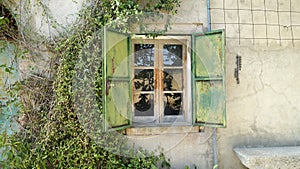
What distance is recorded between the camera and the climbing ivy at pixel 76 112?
11.7ft

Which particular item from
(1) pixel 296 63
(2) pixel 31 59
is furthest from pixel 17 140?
(1) pixel 296 63

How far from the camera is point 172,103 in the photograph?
412cm

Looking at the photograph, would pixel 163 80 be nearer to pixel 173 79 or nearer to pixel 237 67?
pixel 173 79

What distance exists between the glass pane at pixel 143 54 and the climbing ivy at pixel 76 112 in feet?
1.30

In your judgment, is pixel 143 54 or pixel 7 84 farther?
pixel 143 54

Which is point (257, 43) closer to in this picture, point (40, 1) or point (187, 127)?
point (187, 127)

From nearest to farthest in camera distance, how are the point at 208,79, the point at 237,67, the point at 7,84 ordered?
the point at 208,79 < the point at 7,84 < the point at 237,67

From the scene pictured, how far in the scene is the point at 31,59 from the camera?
3844 millimetres

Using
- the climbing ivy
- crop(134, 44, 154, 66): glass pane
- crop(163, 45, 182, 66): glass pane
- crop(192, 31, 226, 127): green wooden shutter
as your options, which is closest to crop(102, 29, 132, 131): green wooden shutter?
the climbing ivy

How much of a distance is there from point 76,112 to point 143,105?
97cm

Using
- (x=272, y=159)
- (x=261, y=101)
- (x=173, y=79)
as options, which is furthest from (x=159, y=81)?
(x=272, y=159)

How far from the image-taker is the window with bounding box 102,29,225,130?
354 cm

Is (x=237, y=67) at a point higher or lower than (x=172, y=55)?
lower

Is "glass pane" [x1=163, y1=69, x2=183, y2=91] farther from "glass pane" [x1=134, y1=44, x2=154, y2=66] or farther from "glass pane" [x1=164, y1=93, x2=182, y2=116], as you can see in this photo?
"glass pane" [x1=134, y1=44, x2=154, y2=66]
